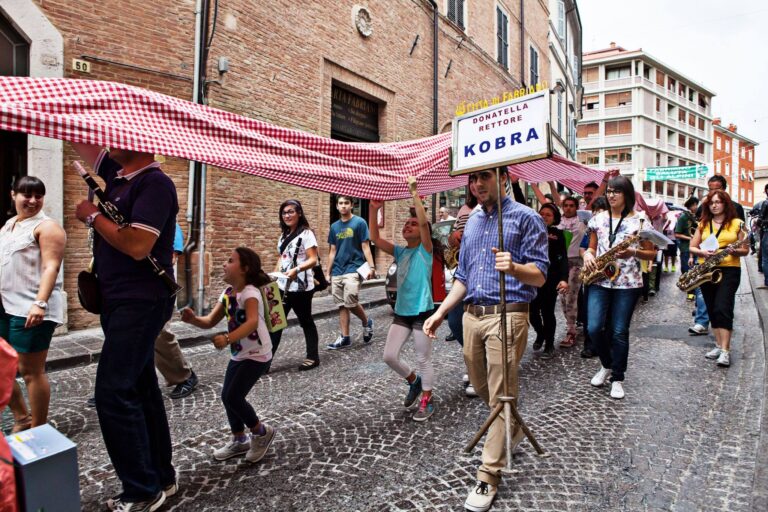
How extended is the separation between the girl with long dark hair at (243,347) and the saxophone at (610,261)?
2.97 m

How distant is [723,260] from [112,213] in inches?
220

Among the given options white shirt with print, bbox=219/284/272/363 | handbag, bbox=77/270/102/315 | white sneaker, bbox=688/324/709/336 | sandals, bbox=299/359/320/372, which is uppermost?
handbag, bbox=77/270/102/315

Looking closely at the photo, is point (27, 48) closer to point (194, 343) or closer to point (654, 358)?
point (194, 343)

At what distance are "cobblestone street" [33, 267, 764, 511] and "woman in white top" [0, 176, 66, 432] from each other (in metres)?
0.47

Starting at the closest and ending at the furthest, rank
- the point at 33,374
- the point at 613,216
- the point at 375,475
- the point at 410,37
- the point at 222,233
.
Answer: the point at 375,475 → the point at 33,374 → the point at 613,216 → the point at 222,233 → the point at 410,37

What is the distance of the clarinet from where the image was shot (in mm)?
2402

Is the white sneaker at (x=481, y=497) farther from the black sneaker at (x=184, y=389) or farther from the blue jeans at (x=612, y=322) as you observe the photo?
the black sneaker at (x=184, y=389)

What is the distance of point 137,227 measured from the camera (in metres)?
2.40

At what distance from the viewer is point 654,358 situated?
5.70m

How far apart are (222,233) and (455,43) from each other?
37.9 ft

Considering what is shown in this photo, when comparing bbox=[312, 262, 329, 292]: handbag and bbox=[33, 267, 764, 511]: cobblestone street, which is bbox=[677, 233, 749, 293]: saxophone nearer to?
bbox=[33, 267, 764, 511]: cobblestone street

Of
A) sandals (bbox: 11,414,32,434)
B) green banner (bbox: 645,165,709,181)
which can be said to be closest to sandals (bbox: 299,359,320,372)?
sandals (bbox: 11,414,32,434)

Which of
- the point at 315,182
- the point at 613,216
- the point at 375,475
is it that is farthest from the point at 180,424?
the point at 613,216

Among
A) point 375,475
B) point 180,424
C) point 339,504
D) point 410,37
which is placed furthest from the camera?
point 410,37
